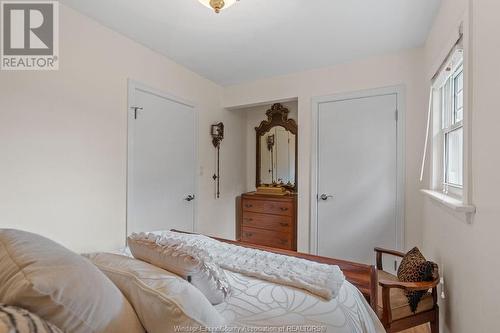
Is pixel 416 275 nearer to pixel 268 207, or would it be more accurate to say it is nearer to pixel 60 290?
pixel 60 290

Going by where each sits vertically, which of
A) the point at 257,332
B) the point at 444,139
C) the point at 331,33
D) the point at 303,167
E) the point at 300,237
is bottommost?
the point at 300,237

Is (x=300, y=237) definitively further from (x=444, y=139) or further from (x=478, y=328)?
(x=478, y=328)

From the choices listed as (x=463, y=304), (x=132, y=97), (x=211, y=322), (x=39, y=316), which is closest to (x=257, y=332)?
(x=211, y=322)

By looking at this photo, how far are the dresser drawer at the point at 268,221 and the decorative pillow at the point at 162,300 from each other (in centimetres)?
246

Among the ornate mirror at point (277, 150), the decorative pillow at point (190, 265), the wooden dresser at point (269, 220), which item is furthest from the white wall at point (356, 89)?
the decorative pillow at point (190, 265)

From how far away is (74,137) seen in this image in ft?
6.69

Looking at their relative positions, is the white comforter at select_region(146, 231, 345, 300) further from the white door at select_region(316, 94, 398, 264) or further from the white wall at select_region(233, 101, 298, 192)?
the white wall at select_region(233, 101, 298, 192)

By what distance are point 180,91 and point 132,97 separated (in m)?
0.67

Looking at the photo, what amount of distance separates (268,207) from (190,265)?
2.51 meters

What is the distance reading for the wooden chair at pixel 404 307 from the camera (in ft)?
4.80

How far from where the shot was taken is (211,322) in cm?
84

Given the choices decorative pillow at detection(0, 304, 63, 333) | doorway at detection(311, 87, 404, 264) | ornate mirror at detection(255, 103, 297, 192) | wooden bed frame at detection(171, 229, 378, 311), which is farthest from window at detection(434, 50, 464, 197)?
decorative pillow at detection(0, 304, 63, 333)

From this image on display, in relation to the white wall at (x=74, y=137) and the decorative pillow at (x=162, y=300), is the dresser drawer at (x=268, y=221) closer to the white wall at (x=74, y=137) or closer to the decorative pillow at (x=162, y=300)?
the white wall at (x=74, y=137)

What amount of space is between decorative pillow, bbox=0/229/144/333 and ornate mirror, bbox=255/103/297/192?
3081 mm
